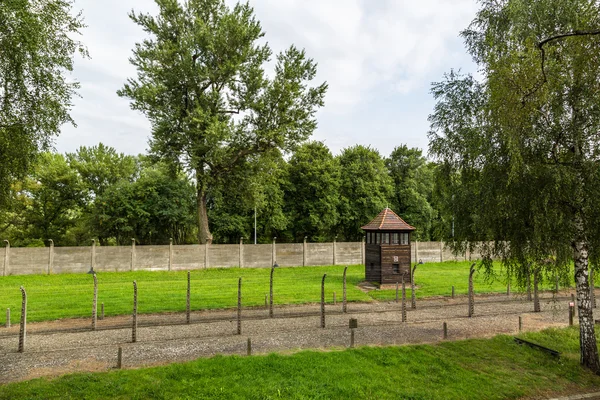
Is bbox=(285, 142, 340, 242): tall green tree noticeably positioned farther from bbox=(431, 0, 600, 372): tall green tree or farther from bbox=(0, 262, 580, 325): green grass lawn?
bbox=(431, 0, 600, 372): tall green tree

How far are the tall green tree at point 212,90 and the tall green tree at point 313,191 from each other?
36.8 feet

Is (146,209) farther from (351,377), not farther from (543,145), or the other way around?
(543,145)

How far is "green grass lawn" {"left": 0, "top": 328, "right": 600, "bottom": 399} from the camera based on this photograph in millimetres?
9227

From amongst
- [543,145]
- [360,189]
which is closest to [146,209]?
[360,189]

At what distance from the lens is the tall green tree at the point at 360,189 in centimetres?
4306

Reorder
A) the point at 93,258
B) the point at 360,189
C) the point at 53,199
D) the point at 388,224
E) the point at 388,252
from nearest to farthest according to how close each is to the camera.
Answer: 1. the point at 388,252
2. the point at 388,224
3. the point at 93,258
4. the point at 53,199
5. the point at 360,189

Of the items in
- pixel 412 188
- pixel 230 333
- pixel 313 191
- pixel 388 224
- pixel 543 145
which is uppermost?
pixel 412 188

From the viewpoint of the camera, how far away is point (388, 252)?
24734 millimetres

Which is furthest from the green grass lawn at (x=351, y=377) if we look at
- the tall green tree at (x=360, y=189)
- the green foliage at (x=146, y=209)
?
the tall green tree at (x=360, y=189)

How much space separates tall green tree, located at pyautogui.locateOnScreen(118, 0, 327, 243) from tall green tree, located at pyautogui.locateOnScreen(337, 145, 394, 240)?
45.6 ft

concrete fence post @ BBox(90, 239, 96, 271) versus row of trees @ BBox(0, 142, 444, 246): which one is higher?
row of trees @ BBox(0, 142, 444, 246)

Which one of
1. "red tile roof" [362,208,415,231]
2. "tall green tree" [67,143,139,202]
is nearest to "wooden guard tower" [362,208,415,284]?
"red tile roof" [362,208,415,231]

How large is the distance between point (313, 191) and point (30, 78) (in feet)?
115

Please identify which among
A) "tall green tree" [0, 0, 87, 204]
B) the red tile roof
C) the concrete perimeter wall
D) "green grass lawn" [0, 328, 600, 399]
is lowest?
"green grass lawn" [0, 328, 600, 399]
